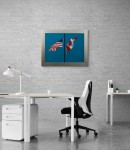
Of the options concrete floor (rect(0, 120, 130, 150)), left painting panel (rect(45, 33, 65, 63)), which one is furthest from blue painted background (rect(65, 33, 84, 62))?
concrete floor (rect(0, 120, 130, 150))

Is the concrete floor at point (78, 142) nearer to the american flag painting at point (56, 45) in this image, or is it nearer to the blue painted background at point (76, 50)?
the blue painted background at point (76, 50)

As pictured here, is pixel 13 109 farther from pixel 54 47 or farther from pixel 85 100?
pixel 54 47

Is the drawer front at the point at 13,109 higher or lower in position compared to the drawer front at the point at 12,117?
higher

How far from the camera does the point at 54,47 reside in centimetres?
730

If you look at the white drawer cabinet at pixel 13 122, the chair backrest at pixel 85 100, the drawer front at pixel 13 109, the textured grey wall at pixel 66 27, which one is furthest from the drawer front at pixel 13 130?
the textured grey wall at pixel 66 27

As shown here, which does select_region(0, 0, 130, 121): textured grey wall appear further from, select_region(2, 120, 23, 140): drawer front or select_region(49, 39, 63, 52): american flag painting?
select_region(2, 120, 23, 140): drawer front

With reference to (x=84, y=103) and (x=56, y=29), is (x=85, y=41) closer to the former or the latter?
(x=56, y=29)

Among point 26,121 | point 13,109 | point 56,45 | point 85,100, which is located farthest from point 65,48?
point 26,121

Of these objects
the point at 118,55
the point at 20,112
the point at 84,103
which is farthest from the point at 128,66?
the point at 20,112

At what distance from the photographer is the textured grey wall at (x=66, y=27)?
735 cm

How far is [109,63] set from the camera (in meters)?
7.35

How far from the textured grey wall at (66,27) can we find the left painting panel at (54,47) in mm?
189

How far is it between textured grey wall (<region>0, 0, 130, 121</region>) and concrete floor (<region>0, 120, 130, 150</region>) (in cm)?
147

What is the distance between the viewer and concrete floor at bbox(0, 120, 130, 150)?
436cm
